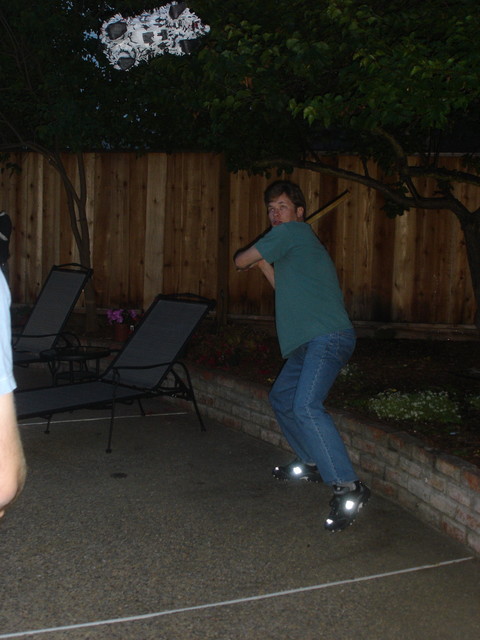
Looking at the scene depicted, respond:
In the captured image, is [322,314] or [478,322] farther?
[478,322]

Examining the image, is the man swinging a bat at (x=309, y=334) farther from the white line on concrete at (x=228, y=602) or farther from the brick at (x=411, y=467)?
the white line on concrete at (x=228, y=602)

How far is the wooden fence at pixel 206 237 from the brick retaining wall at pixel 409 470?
10.3ft

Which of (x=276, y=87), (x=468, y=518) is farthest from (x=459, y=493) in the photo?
(x=276, y=87)

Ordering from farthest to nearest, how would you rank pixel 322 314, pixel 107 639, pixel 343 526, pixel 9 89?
pixel 9 89
pixel 322 314
pixel 343 526
pixel 107 639

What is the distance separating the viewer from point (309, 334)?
458 cm

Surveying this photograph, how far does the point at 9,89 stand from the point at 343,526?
6304 mm

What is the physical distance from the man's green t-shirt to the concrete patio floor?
1.02 m

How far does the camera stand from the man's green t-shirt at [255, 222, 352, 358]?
4.61 metres

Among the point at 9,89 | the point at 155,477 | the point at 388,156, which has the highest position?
the point at 9,89

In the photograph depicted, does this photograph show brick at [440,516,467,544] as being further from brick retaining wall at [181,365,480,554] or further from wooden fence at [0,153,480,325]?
wooden fence at [0,153,480,325]

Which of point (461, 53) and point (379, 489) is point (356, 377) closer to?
point (379, 489)

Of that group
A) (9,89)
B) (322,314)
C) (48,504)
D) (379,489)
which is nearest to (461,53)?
(322,314)

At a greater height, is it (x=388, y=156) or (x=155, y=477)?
(x=388, y=156)

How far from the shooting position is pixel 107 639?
314 centimetres
